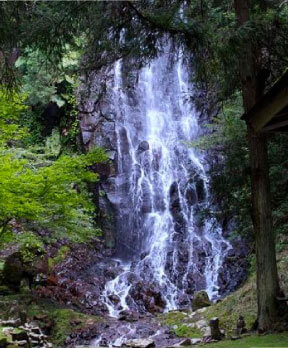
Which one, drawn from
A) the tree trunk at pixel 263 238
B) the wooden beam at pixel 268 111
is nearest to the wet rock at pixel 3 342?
the tree trunk at pixel 263 238

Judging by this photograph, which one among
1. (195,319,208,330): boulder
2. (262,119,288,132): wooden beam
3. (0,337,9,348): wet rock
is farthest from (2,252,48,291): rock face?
(262,119,288,132): wooden beam

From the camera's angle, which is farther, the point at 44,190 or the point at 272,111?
the point at 44,190

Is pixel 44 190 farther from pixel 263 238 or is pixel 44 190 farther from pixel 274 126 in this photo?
pixel 274 126

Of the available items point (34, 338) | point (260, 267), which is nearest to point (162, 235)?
point (34, 338)

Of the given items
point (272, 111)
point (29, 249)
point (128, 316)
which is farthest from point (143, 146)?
point (272, 111)

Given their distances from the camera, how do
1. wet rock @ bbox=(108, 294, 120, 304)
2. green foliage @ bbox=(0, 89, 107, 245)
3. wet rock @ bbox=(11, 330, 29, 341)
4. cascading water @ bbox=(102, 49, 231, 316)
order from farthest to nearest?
cascading water @ bbox=(102, 49, 231, 316) → wet rock @ bbox=(108, 294, 120, 304) → green foliage @ bbox=(0, 89, 107, 245) → wet rock @ bbox=(11, 330, 29, 341)

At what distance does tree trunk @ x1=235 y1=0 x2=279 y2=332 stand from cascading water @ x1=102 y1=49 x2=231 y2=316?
15.6 feet

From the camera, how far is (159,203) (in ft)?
53.9

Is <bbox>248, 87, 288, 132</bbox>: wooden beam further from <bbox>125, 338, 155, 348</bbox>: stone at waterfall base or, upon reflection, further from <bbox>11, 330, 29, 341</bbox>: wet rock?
<bbox>11, 330, 29, 341</bbox>: wet rock

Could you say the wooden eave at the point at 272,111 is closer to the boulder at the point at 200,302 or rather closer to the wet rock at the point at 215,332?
the wet rock at the point at 215,332

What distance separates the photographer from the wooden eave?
4.55 metres

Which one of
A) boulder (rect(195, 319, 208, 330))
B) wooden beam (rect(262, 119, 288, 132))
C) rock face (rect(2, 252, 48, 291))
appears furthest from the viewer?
rock face (rect(2, 252, 48, 291))

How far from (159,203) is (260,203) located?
416 inches

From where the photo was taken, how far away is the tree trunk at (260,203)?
573 centimetres
